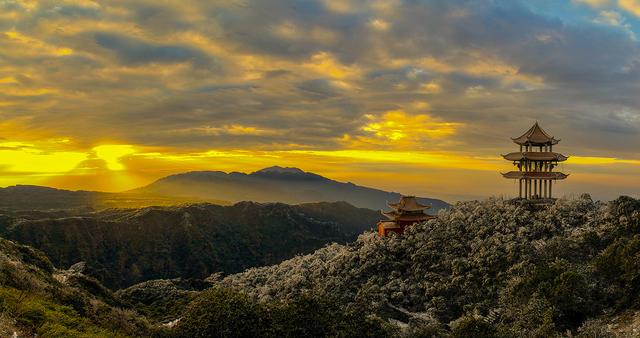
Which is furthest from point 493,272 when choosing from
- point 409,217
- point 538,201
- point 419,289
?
point 409,217

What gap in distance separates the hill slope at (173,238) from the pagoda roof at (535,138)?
76.8 m

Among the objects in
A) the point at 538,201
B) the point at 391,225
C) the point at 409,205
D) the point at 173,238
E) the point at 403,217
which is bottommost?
the point at 173,238

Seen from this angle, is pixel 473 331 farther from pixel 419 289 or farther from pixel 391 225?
pixel 391 225

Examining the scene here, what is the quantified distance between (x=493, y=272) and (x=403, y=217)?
19.2 m

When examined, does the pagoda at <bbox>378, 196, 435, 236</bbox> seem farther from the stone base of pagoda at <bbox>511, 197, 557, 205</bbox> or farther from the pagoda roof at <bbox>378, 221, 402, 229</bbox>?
the stone base of pagoda at <bbox>511, 197, 557, 205</bbox>

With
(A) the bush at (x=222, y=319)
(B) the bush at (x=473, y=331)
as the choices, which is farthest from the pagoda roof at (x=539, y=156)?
(A) the bush at (x=222, y=319)

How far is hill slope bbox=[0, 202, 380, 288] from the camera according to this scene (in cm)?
10731

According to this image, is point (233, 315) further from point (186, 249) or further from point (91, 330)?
point (186, 249)

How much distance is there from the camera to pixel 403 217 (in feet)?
192

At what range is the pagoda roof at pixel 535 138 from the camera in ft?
173

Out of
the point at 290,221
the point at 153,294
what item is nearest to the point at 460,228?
the point at 153,294

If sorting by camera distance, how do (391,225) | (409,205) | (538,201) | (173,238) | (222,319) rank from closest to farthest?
(222,319)
(538,201)
(391,225)
(409,205)
(173,238)

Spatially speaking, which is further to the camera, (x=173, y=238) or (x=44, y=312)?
(x=173, y=238)

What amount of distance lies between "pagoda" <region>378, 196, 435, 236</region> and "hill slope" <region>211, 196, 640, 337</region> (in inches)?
87.1
